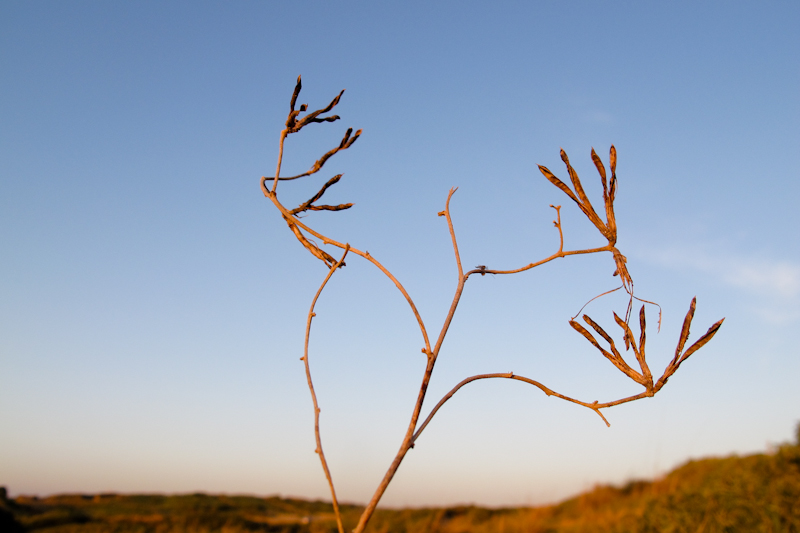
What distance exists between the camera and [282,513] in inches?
317

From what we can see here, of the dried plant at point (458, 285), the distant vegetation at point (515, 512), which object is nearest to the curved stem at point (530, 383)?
the dried plant at point (458, 285)

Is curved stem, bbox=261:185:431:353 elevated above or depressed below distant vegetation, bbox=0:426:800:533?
above

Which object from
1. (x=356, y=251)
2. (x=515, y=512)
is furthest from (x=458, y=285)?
(x=515, y=512)

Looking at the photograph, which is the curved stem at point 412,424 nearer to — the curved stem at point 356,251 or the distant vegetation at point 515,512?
the curved stem at point 356,251

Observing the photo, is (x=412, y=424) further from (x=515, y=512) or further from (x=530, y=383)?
(x=515, y=512)

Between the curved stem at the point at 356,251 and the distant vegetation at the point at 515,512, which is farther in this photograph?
the distant vegetation at the point at 515,512

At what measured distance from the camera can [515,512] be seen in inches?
387

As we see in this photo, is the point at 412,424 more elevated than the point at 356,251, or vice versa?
the point at 356,251

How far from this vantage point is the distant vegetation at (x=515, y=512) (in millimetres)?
4934

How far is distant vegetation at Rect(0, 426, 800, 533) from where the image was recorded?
4.93 metres

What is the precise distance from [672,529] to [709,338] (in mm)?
5596

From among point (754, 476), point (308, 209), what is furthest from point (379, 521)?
point (308, 209)

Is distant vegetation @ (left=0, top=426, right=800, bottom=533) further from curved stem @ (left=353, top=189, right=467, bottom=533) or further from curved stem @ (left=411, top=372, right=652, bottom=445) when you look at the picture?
curved stem @ (left=353, top=189, right=467, bottom=533)

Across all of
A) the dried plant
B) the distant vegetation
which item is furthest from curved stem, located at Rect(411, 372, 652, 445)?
the distant vegetation
